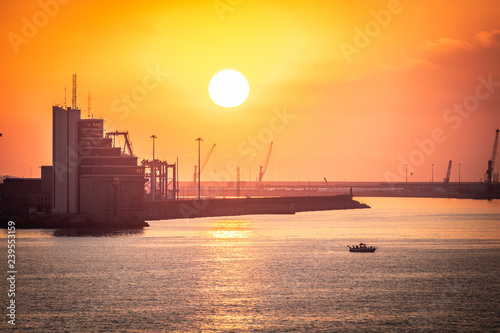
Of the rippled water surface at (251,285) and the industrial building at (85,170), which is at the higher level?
the industrial building at (85,170)

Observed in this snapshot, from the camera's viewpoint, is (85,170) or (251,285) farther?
(85,170)

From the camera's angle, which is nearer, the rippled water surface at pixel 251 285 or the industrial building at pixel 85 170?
the rippled water surface at pixel 251 285

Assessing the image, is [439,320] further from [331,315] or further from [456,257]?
[456,257]

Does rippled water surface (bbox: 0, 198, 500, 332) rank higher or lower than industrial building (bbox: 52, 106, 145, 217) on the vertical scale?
lower

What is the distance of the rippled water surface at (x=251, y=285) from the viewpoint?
6421 cm

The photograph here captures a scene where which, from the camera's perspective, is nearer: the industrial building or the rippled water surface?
the rippled water surface

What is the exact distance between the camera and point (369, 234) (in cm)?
16512

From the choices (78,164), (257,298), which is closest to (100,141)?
(78,164)

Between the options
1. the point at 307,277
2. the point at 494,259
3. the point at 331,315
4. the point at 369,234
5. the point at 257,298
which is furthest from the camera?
the point at 369,234

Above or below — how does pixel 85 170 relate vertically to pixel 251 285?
above

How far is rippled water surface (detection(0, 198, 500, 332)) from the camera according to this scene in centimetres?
Result: 6421

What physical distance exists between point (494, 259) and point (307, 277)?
39782 millimetres

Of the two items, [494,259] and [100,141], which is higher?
[100,141]

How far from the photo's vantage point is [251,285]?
273 feet
